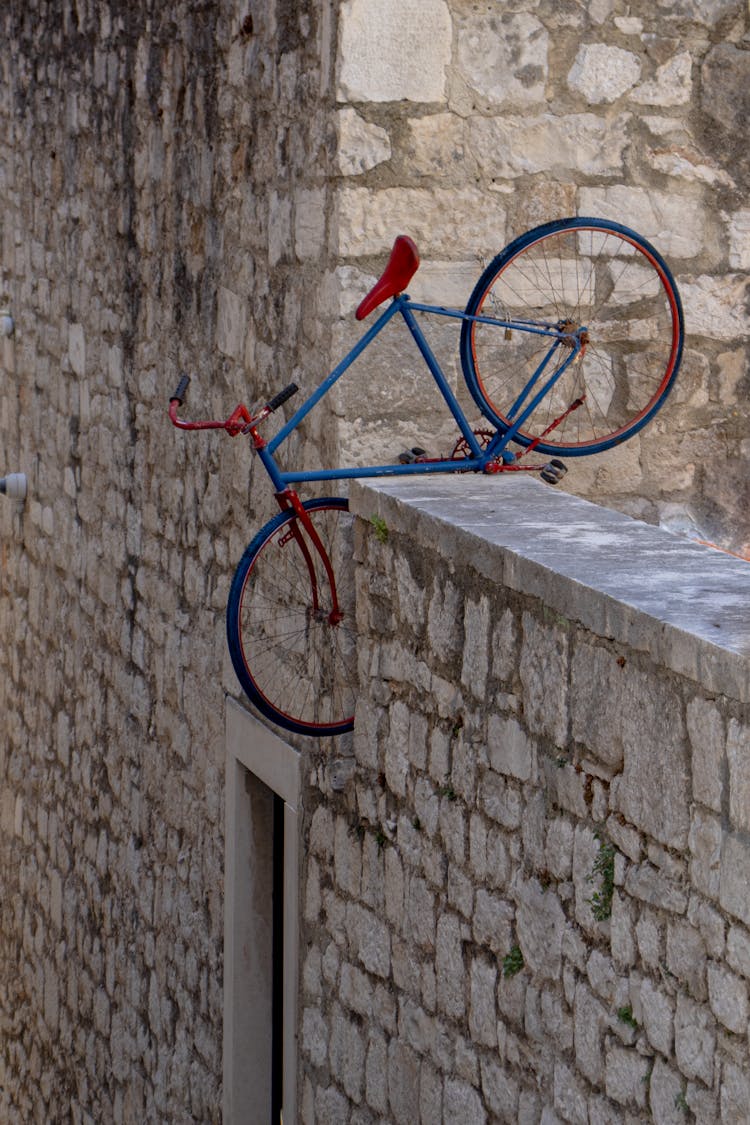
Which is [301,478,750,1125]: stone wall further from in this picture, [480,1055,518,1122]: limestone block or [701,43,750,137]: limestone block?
[701,43,750,137]: limestone block

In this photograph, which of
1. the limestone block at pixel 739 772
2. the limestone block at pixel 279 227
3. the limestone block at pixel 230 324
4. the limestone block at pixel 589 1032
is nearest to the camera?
the limestone block at pixel 739 772

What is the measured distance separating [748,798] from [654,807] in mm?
309

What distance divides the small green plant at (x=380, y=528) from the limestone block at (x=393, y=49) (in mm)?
1027

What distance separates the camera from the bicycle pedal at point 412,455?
173 inches

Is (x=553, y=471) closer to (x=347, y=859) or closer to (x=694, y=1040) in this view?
(x=347, y=859)

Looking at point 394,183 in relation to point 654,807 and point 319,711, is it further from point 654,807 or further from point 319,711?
point 654,807

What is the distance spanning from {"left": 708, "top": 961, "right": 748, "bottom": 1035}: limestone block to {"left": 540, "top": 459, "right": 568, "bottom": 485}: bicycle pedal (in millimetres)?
1806

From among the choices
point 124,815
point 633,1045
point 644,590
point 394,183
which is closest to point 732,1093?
point 633,1045

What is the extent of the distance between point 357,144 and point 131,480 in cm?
232

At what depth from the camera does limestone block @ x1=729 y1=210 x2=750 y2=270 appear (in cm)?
492

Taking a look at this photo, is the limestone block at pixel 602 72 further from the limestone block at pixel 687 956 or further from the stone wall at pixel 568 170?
the limestone block at pixel 687 956

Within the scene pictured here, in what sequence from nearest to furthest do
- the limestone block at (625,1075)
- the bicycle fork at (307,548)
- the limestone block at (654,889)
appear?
the limestone block at (654,889), the limestone block at (625,1075), the bicycle fork at (307,548)

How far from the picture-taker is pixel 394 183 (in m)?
4.42

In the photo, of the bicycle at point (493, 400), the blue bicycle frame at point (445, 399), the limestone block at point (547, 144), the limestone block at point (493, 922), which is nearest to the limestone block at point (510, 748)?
the limestone block at point (493, 922)
